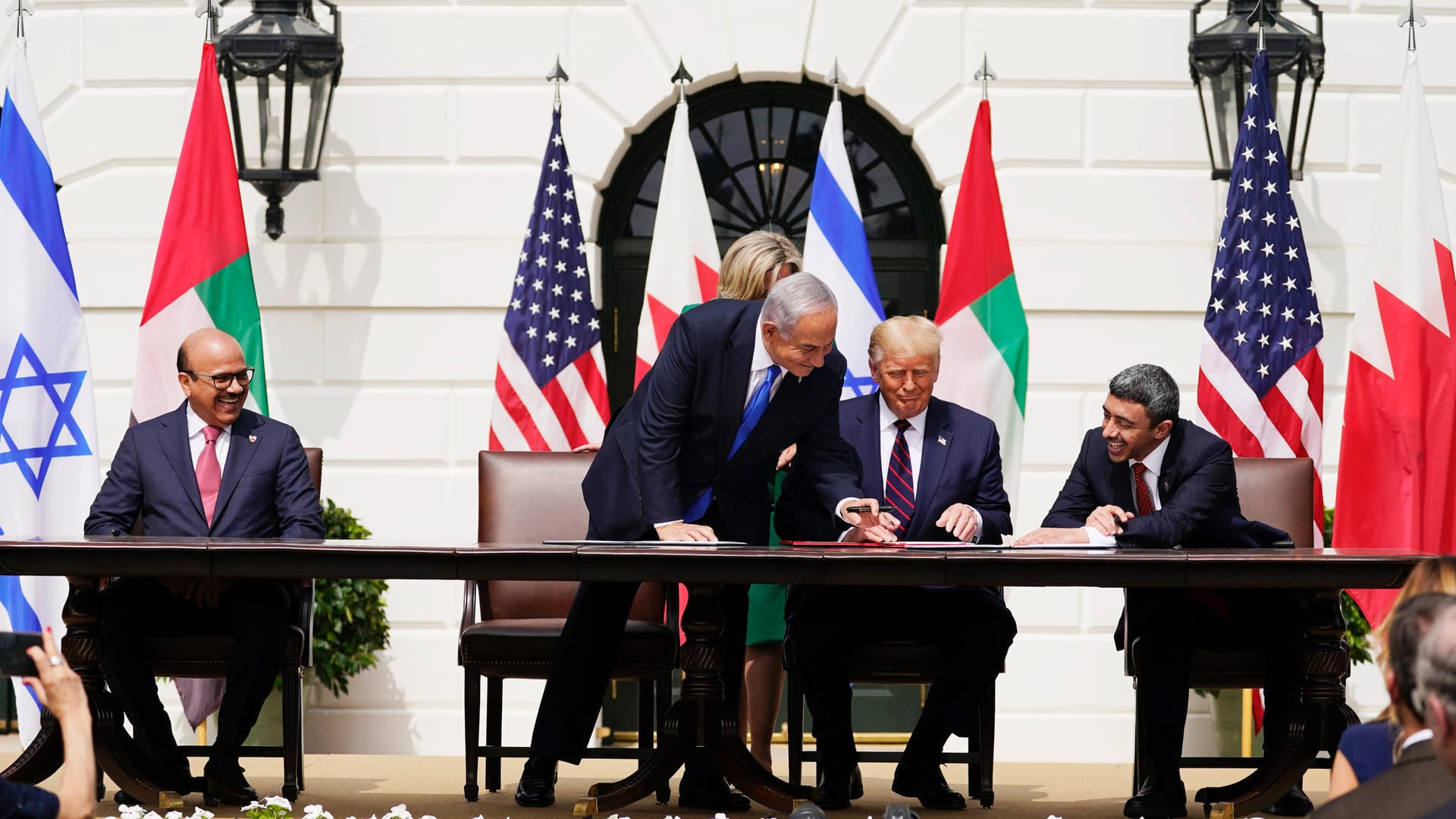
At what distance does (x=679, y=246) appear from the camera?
6.40 metres

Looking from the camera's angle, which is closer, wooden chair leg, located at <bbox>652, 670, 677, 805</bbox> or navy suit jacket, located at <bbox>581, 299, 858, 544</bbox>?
navy suit jacket, located at <bbox>581, 299, 858, 544</bbox>

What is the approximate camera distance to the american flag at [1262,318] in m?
5.93

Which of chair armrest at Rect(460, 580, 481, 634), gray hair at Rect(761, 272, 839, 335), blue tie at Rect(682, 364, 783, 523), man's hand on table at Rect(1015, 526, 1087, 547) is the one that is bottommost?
chair armrest at Rect(460, 580, 481, 634)

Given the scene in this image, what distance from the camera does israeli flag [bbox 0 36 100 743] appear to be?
5.54 meters

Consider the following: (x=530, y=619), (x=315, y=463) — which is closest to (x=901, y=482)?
(x=530, y=619)

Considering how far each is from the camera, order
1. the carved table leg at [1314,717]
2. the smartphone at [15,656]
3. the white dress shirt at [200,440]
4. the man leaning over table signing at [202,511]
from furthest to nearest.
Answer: the white dress shirt at [200,440]
the man leaning over table signing at [202,511]
the carved table leg at [1314,717]
the smartphone at [15,656]

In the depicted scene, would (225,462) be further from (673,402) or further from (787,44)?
(787,44)

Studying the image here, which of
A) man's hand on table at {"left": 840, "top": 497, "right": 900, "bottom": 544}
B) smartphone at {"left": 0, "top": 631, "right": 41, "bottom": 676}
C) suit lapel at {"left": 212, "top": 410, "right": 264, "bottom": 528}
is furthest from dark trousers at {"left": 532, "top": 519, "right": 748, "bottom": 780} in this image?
smartphone at {"left": 0, "top": 631, "right": 41, "bottom": 676}

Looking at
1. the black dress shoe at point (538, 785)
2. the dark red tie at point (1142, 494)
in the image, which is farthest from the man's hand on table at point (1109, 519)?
the black dress shoe at point (538, 785)

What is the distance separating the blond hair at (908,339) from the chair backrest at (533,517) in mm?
964

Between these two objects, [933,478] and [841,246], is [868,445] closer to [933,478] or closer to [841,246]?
[933,478]

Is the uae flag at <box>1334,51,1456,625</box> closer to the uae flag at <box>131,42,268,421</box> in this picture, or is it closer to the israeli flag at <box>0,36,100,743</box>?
the uae flag at <box>131,42,268,421</box>

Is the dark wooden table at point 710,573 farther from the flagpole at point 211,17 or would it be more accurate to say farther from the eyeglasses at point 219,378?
the flagpole at point 211,17

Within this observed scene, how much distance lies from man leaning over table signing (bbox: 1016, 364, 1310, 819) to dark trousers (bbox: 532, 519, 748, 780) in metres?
1.05
